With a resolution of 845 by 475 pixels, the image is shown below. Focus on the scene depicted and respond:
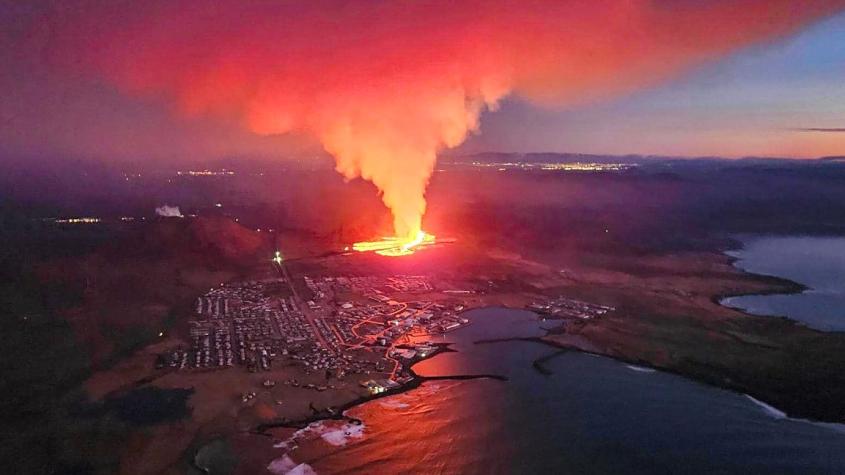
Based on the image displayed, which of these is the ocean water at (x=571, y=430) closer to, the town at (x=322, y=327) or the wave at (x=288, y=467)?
the wave at (x=288, y=467)

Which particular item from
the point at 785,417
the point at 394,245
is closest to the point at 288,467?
the point at 785,417

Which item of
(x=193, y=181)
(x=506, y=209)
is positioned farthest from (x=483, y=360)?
(x=193, y=181)

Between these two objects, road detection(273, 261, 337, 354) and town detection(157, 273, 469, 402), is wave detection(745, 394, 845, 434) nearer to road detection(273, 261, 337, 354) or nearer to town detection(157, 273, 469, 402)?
town detection(157, 273, 469, 402)

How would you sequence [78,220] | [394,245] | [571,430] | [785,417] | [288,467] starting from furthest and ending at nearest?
[78,220] < [394,245] < [785,417] < [571,430] < [288,467]

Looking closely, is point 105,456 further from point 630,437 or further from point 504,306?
point 504,306

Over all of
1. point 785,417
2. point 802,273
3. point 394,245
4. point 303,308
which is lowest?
point 785,417

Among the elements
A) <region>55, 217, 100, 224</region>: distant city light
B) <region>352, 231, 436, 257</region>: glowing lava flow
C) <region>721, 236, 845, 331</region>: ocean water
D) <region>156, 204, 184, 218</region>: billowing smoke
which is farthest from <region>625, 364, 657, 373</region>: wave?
<region>55, 217, 100, 224</region>: distant city light

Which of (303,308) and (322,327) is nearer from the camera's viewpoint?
(322,327)

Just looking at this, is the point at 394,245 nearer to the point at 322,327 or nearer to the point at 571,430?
the point at 322,327
